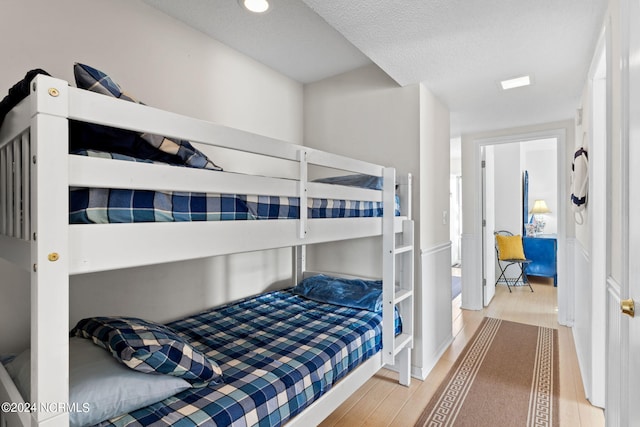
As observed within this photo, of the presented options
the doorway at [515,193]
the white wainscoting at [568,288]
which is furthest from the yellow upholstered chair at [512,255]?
the white wainscoting at [568,288]

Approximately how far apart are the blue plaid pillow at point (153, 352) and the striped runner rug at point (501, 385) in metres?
1.37

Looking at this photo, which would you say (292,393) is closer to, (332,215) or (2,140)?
(332,215)

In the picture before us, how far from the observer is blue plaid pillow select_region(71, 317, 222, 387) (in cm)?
115

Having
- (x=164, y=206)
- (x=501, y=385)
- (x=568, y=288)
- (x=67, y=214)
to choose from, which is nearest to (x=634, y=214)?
(x=164, y=206)

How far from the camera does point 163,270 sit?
6.59 ft

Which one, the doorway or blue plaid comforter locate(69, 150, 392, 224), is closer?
blue plaid comforter locate(69, 150, 392, 224)

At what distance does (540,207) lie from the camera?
20.0 ft

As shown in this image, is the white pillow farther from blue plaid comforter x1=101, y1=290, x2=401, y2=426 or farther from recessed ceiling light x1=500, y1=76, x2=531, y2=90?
recessed ceiling light x1=500, y1=76, x2=531, y2=90

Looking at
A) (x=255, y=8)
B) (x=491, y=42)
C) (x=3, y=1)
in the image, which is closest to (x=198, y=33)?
(x=255, y=8)

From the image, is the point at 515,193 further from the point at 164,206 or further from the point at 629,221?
the point at 164,206

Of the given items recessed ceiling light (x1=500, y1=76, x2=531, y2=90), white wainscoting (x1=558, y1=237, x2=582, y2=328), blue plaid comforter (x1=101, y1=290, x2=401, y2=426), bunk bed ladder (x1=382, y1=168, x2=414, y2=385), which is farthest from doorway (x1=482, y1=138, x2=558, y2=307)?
blue plaid comforter (x1=101, y1=290, x2=401, y2=426)

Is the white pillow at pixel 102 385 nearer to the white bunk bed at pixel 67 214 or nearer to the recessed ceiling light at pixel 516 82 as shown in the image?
the white bunk bed at pixel 67 214

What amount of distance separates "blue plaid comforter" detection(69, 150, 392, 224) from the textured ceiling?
3.39 ft

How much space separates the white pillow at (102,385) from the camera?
986 mm
